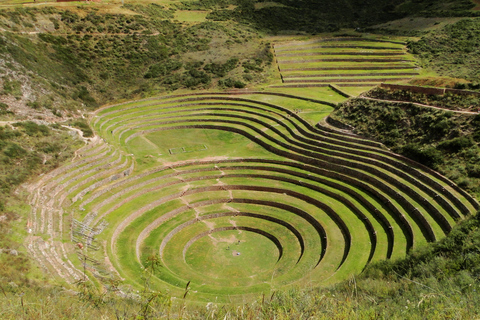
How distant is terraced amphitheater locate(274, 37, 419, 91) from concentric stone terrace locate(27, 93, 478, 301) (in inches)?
736

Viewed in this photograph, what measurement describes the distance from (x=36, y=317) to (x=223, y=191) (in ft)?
84.2

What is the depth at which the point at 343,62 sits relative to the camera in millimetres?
64500

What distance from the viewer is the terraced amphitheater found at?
2301 inches

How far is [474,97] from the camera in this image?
3412cm

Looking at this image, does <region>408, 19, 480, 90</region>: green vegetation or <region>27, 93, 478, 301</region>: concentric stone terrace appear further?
<region>408, 19, 480, 90</region>: green vegetation

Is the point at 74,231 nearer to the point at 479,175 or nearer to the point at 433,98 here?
the point at 479,175

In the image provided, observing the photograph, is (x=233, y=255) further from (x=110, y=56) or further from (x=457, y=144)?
(x=110, y=56)

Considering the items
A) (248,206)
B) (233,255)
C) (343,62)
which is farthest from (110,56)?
(233,255)

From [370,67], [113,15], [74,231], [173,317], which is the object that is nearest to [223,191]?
[74,231]

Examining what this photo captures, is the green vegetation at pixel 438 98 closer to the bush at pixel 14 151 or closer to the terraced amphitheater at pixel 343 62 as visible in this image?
the terraced amphitheater at pixel 343 62

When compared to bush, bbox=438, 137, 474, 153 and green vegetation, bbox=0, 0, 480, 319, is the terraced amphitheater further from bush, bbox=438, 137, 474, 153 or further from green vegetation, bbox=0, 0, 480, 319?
bush, bbox=438, 137, 474, 153

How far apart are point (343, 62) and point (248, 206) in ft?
137

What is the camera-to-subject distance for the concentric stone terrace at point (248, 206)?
25859mm

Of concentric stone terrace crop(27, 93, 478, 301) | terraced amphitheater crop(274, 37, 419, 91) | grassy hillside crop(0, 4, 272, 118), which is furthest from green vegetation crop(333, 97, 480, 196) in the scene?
grassy hillside crop(0, 4, 272, 118)
